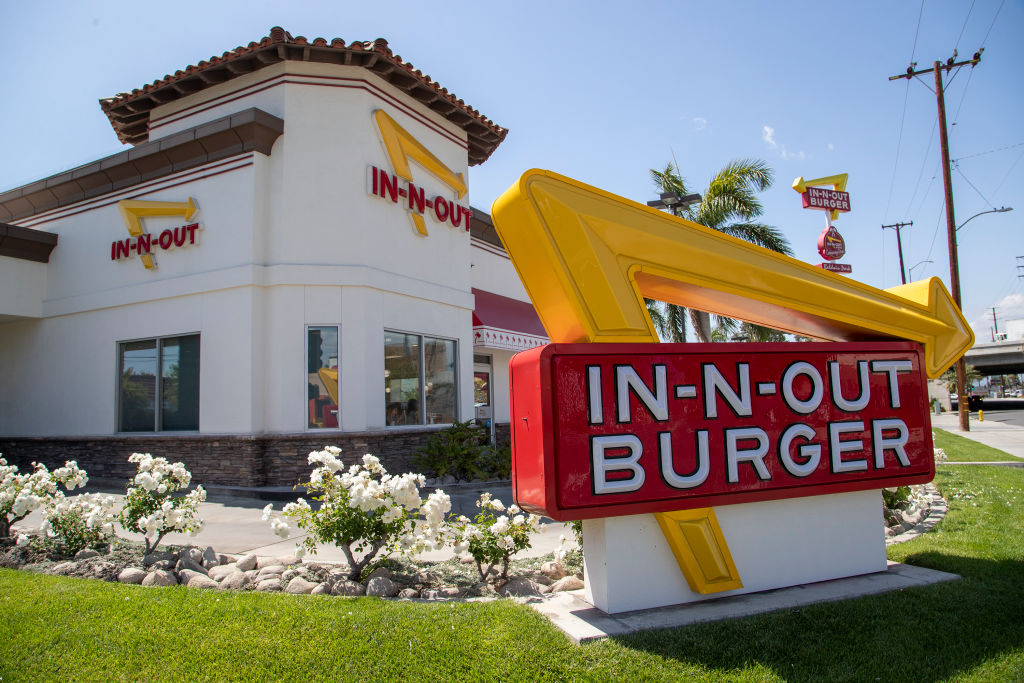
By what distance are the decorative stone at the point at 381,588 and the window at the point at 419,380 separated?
21.6ft

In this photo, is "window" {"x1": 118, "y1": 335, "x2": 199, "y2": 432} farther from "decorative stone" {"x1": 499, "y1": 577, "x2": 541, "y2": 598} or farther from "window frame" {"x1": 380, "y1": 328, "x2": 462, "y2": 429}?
"decorative stone" {"x1": 499, "y1": 577, "x2": 541, "y2": 598}

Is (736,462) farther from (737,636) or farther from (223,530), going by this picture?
(223,530)

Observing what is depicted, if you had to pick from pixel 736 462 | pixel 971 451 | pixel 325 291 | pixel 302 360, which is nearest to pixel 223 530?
pixel 302 360

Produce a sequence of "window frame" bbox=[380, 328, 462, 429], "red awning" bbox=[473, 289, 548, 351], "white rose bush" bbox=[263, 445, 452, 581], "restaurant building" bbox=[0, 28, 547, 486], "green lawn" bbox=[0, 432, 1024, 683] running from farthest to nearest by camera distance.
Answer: "red awning" bbox=[473, 289, 548, 351] → "window frame" bbox=[380, 328, 462, 429] → "restaurant building" bbox=[0, 28, 547, 486] → "white rose bush" bbox=[263, 445, 452, 581] → "green lawn" bbox=[0, 432, 1024, 683]

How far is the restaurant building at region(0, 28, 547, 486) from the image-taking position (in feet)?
36.1

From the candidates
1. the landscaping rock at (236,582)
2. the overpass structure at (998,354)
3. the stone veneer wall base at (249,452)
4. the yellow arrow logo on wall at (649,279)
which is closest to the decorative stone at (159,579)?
the landscaping rock at (236,582)

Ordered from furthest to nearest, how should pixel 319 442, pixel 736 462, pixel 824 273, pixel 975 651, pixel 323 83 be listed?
pixel 323 83 < pixel 319 442 < pixel 824 273 < pixel 736 462 < pixel 975 651

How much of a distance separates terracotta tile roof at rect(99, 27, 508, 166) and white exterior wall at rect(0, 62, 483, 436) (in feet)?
0.77

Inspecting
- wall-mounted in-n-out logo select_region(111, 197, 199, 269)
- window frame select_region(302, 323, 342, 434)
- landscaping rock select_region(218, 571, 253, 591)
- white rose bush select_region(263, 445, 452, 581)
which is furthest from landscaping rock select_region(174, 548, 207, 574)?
wall-mounted in-n-out logo select_region(111, 197, 199, 269)

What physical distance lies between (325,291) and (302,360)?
4.14ft

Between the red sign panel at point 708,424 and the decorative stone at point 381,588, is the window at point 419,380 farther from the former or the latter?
the red sign panel at point 708,424

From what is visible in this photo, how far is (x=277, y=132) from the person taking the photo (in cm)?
1130

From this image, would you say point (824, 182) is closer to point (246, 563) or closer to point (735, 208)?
point (735, 208)

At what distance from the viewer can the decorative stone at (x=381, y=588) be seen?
5.02m
